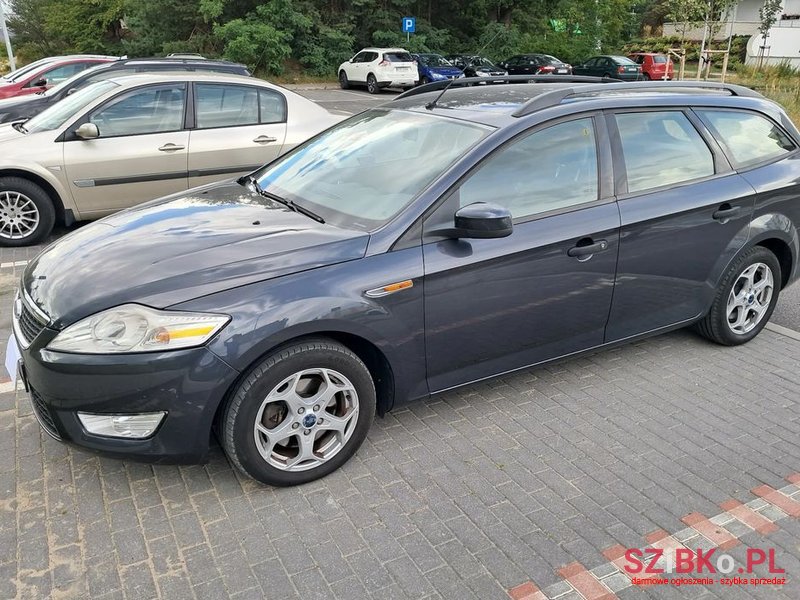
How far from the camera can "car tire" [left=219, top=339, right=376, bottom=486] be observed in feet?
9.39

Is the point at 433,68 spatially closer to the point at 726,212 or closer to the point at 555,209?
the point at 726,212

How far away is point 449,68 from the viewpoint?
2894 cm

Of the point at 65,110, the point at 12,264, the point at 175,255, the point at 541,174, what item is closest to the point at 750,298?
the point at 541,174

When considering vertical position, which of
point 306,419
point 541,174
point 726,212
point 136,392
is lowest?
point 306,419

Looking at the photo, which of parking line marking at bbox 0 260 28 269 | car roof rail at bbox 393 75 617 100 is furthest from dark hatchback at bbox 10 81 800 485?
parking line marking at bbox 0 260 28 269

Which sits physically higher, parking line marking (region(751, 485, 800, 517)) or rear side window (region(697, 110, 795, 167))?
rear side window (region(697, 110, 795, 167))

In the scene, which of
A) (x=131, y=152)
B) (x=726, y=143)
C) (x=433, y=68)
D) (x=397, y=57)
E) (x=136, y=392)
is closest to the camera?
(x=136, y=392)

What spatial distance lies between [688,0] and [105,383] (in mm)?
26337

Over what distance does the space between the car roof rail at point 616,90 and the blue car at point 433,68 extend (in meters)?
24.0

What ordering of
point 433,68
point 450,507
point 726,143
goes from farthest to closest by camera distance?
point 433,68 → point 726,143 → point 450,507

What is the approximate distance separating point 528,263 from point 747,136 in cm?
209

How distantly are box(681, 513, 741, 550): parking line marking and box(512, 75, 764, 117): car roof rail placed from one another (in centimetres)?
209

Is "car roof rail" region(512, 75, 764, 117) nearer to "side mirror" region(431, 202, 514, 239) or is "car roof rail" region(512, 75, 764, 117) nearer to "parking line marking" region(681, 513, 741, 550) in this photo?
"side mirror" region(431, 202, 514, 239)

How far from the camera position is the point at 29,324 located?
2.96 m
